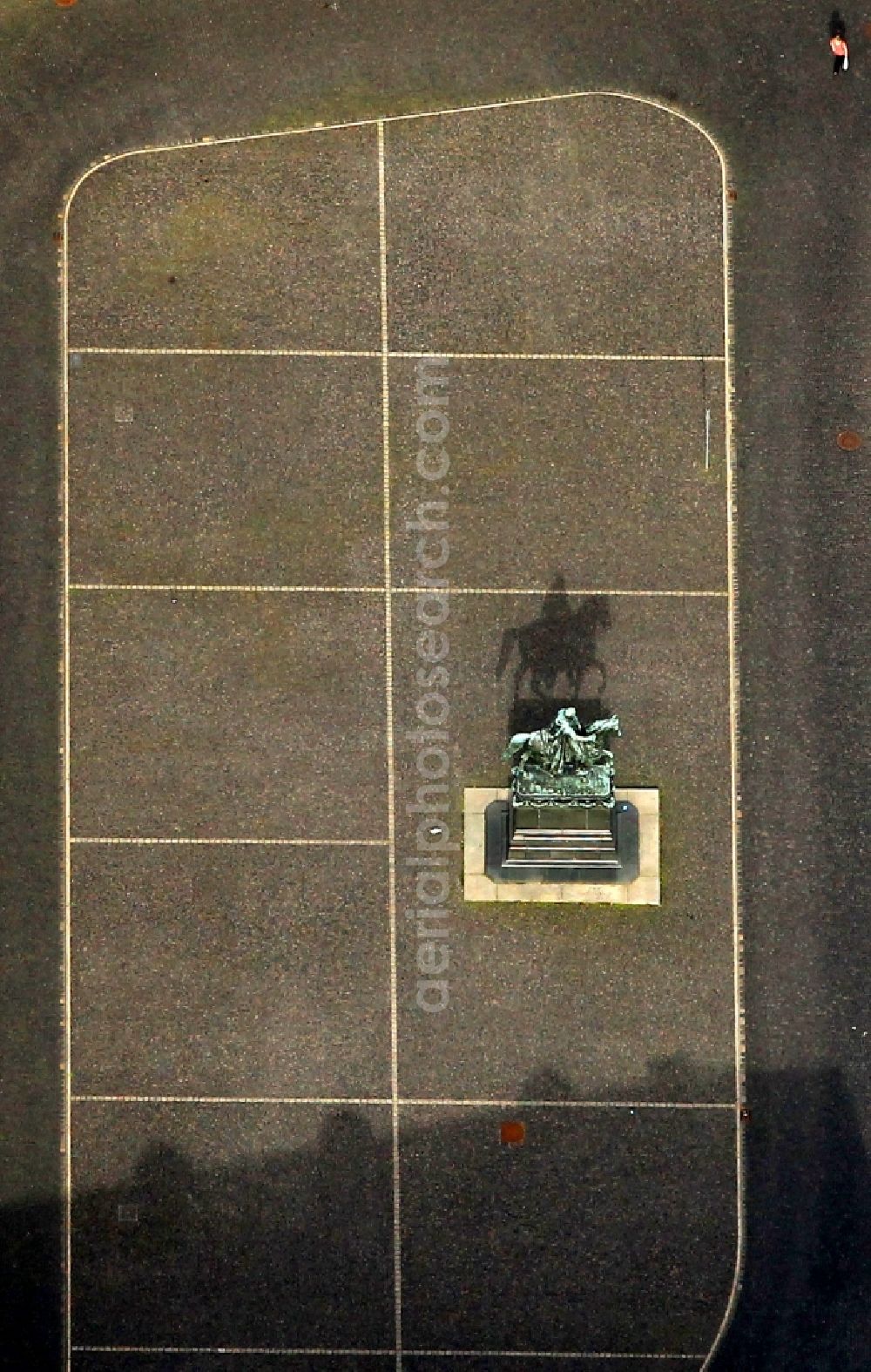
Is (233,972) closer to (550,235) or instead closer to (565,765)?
(565,765)

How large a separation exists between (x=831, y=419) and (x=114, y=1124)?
13573 millimetres

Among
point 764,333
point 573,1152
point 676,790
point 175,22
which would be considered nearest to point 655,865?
point 676,790

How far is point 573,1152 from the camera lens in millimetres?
13016

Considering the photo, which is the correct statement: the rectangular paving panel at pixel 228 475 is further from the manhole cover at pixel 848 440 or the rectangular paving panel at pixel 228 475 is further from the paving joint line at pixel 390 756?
the manhole cover at pixel 848 440

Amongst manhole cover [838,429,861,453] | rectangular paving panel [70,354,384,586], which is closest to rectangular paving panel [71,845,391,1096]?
rectangular paving panel [70,354,384,586]

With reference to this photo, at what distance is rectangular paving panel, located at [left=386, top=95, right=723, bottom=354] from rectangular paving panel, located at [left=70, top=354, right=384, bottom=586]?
61.8 inches

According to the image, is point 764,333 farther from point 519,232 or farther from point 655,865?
point 655,865

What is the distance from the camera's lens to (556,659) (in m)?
13.2

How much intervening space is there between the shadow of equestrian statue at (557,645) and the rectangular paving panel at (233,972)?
3075 millimetres

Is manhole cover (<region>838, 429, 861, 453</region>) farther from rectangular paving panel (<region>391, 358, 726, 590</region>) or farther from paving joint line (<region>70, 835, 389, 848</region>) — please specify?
paving joint line (<region>70, 835, 389, 848</region>)

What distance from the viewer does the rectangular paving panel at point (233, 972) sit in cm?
1305

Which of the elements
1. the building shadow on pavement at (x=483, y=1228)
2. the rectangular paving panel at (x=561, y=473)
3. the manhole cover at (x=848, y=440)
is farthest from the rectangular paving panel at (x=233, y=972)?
the manhole cover at (x=848, y=440)

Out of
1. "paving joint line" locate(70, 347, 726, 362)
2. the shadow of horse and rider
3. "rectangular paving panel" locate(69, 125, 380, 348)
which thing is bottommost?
the shadow of horse and rider

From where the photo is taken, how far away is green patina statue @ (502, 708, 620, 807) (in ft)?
38.0
